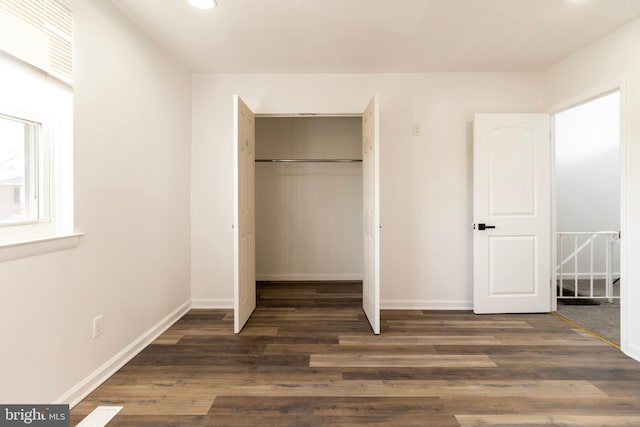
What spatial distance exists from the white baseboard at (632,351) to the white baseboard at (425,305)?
1.26 metres

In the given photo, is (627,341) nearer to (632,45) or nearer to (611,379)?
(611,379)

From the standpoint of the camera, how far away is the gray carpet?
2964 mm

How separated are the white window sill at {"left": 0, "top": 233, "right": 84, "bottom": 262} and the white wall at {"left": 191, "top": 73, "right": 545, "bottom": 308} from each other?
5.64ft

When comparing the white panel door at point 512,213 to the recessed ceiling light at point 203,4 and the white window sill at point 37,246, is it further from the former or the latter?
the white window sill at point 37,246

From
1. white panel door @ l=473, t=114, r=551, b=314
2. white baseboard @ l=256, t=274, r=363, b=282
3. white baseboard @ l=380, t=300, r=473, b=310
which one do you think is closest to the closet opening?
white baseboard @ l=256, t=274, r=363, b=282

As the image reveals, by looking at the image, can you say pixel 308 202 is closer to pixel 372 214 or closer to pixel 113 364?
pixel 372 214

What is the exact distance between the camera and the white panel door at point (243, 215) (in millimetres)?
2889

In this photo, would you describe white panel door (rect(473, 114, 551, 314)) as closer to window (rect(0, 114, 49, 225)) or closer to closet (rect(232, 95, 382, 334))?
closet (rect(232, 95, 382, 334))

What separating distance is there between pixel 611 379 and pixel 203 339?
299cm

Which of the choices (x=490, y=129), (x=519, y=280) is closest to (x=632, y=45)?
(x=490, y=129)

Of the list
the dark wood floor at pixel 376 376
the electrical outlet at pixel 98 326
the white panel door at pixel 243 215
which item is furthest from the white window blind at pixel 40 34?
the dark wood floor at pixel 376 376

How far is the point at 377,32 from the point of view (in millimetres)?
2670

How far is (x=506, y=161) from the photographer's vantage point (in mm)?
3387

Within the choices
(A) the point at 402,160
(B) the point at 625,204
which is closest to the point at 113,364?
(A) the point at 402,160
